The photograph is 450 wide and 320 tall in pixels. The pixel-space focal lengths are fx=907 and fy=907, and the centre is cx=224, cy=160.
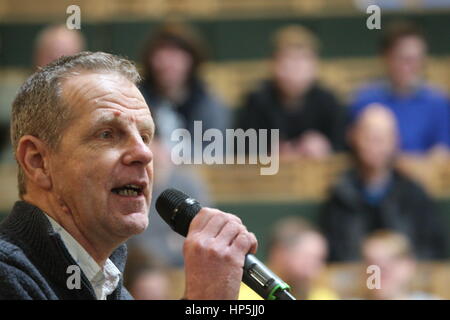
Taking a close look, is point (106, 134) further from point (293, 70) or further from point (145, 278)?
point (293, 70)

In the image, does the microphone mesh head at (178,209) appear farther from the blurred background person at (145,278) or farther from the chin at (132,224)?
the blurred background person at (145,278)

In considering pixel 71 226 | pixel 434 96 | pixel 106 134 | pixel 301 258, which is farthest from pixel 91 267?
pixel 434 96

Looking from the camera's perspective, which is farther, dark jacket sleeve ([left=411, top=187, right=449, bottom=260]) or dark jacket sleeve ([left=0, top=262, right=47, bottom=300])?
dark jacket sleeve ([left=411, top=187, right=449, bottom=260])

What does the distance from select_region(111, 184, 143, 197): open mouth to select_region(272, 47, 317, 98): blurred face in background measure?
7.06 feet

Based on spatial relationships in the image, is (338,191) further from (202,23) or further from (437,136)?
(202,23)

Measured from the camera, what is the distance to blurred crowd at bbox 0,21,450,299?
2.28 meters

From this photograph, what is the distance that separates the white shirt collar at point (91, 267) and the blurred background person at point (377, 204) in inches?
67.9

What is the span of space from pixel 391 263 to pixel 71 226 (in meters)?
1.77

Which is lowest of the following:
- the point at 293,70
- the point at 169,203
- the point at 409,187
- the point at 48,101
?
the point at 169,203

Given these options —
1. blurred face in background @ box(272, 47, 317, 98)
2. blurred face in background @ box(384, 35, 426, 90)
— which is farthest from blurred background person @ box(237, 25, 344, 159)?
blurred face in background @ box(384, 35, 426, 90)

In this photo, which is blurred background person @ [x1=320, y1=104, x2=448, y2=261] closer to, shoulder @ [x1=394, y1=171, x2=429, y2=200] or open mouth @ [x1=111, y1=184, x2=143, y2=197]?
shoulder @ [x1=394, y1=171, x2=429, y2=200]

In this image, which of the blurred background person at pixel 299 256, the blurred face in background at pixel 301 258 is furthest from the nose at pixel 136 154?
the blurred face in background at pixel 301 258

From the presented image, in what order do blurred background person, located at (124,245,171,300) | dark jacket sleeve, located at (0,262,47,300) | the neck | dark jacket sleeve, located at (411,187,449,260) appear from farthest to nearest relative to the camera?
dark jacket sleeve, located at (411,187,449,260) → blurred background person, located at (124,245,171,300) → the neck → dark jacket sleeve, located at (0,262,47,300)

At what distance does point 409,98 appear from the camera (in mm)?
3285
